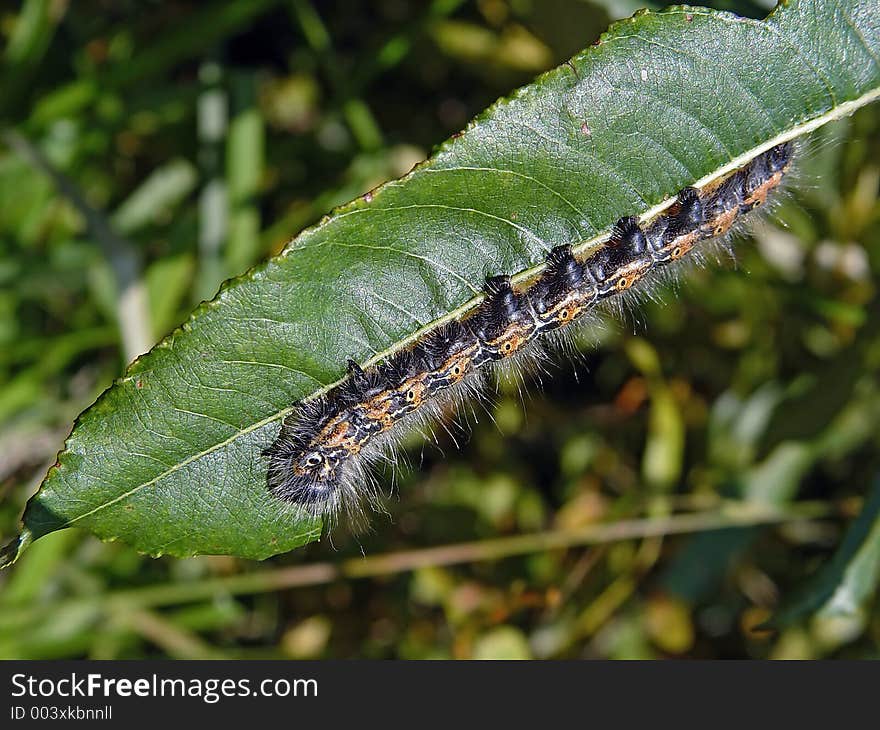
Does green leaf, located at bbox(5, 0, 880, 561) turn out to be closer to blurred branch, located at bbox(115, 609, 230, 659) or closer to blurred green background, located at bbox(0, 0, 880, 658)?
blurred green background, located at bbox(0, 0, 880, 658)

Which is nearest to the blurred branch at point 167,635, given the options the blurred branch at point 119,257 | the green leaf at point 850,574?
the blurred branch at point 119,257

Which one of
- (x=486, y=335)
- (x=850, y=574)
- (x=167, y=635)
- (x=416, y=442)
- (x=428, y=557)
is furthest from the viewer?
(x=416, y=442)

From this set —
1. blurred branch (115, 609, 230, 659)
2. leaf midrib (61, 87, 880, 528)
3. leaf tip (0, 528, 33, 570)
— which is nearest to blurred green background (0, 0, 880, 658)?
blurred branch (115, 609, 230, 659)

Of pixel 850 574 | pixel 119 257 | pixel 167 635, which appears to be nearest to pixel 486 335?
pixel 850 574

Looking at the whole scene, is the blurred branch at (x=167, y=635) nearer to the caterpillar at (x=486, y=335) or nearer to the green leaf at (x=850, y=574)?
the caterpillar at (x=486, y=335)

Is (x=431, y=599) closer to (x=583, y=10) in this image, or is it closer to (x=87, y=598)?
(x=87, y=598)

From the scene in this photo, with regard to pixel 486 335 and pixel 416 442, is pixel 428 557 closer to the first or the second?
pixel 416 442

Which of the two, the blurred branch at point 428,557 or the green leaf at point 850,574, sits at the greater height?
the blurred branch at point 428,557
